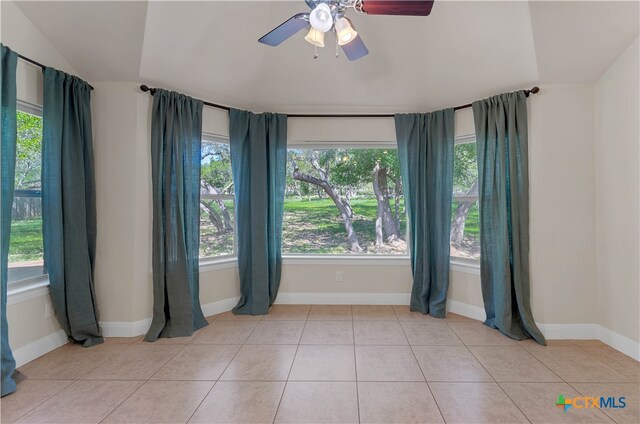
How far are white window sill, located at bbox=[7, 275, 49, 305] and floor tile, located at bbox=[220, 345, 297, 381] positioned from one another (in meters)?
1.67

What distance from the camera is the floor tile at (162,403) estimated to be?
5.40 ft

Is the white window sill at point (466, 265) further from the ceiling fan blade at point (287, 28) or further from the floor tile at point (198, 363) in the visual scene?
the ceiling fan blade at point (287, 28)

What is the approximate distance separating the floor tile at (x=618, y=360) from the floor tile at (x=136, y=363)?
11.5 feet

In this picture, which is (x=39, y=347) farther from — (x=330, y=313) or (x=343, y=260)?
(x=343, y=260)

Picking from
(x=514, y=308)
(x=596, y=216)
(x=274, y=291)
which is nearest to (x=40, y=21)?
(x=274, y=291)

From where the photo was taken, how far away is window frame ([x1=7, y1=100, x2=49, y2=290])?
216 cm

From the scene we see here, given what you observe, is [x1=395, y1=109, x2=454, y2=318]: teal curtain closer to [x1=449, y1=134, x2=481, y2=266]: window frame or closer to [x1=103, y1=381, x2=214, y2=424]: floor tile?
[x1=449, y1=134, x2=481, y2=266]: window frame

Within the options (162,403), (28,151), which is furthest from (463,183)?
(28,151)

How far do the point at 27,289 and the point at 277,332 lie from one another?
6.73 ft

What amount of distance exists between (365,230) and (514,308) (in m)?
1.75

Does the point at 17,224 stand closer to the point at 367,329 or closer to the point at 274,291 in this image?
the point at 274,291

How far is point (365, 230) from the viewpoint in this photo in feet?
12.1

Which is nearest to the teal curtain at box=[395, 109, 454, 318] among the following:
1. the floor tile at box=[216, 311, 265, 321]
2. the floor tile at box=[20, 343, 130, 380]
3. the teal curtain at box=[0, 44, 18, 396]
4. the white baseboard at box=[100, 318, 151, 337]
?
the floor tile at box=[216, 311, 265, 321]

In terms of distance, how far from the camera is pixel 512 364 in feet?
7.22
